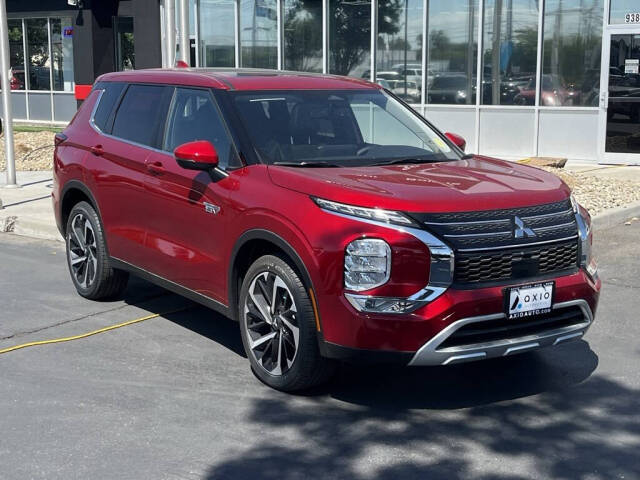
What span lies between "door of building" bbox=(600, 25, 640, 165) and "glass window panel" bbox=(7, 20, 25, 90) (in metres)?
17.6

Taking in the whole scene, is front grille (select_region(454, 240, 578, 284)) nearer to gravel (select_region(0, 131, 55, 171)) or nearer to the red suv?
the red suv

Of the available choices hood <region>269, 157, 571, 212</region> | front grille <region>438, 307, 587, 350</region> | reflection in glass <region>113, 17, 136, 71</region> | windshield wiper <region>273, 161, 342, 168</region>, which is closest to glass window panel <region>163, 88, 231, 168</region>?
windshield wiper <region>273, 161, 342, 168</region>

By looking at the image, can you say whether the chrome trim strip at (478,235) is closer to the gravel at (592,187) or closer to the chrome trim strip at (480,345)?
the chrome trim strip at (480,345)

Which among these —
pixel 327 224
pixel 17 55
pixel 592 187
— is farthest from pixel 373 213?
pixel 17 55

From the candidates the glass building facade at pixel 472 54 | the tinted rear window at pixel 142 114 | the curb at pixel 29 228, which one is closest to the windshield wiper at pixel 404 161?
the tinted rear window at pixel 142 114

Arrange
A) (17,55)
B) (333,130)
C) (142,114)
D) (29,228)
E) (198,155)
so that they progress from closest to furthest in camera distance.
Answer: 1. (198,155)
2. (333,130)
3. (142,114)
4. (29,228)
5. (17,55)

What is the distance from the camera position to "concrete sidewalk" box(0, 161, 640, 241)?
10.4m

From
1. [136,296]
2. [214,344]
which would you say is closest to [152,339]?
[214,344]

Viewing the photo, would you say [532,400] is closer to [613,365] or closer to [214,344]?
[613,365]

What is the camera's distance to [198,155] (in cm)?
545

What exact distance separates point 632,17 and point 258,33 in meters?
7.92

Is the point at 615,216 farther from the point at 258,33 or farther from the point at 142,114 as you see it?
the point at 258,33

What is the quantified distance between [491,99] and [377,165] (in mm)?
11534

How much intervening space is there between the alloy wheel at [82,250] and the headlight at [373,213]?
298cm
